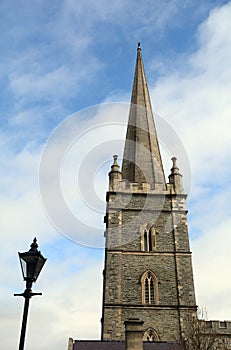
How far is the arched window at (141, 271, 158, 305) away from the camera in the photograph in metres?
24.0

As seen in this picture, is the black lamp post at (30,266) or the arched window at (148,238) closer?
the black lamp post at (30,266)

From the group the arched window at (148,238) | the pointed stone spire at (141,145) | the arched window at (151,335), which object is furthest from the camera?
the pointed stone spire at (141,145)

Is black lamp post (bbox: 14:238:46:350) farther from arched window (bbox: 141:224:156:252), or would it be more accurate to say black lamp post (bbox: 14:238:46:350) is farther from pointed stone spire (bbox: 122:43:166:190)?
pointed stone spire (bbox: 122:43:166:190)

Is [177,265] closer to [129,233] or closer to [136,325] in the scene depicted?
[129,233]

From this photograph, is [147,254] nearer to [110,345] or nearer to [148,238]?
[148,238]

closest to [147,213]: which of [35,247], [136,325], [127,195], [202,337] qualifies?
[127,195]

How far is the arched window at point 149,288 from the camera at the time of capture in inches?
944

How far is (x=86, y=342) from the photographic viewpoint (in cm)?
1964

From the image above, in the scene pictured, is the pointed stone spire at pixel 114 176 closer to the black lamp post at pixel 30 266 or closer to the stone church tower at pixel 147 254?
the stone church tower at pixel 147 254

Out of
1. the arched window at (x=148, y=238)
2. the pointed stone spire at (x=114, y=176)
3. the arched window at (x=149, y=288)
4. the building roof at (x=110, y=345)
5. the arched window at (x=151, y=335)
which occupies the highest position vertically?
the pointed stone spire at (x=114, y=176)

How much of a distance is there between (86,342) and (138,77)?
28.7m

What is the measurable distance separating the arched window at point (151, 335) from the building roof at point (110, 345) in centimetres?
242

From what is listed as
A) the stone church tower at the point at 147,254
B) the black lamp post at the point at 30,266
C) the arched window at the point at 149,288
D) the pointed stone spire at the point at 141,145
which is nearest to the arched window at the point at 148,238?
the stone church tower at the point at 147,254

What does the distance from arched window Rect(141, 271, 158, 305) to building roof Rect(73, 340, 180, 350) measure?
4.07 m
